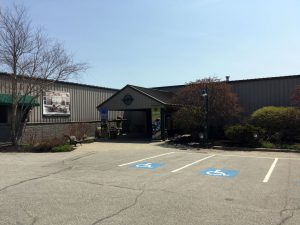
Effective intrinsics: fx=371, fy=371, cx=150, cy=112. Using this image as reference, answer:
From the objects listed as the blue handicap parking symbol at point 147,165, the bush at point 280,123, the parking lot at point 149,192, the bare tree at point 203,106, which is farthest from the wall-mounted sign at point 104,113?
the blue handicap parking symbol at point 147,165

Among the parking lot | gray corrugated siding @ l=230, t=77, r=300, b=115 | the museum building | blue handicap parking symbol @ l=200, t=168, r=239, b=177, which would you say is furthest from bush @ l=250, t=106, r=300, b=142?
blue handicap parking symbol @ l=200, t=168, r=239, b=177

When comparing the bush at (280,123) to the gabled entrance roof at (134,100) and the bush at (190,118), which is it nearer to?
the bush at (190,118)

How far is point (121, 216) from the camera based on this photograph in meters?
6.86

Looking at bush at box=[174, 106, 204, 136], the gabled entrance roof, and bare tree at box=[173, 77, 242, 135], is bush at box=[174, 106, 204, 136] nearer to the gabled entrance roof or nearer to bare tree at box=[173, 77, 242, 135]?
bare tree at box=[173, 77, 242, 135]

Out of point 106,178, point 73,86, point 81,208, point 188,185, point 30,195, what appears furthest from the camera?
point 73,86

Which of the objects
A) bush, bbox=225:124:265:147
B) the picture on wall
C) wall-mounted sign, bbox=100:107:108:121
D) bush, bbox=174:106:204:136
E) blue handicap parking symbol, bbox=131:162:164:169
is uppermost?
the picture on wall

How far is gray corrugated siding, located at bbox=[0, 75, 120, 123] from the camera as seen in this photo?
27.0m

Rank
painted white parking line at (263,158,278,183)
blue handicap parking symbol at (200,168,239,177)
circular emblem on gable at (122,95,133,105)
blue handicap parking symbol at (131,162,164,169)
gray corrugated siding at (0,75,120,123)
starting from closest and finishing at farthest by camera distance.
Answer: painted white parking line at (263,158,278,183), blue handicap parking symbol at (200,168,239,177), blue handicap parking symbol at (131,162,164,169), gray corrugated siding at (0,75,120,123), circular emblem on gable at (122,95,133,105)

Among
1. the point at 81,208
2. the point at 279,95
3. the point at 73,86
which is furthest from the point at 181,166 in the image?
the point at 73,86

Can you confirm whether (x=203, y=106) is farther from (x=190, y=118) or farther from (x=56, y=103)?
(x=56, y=103)

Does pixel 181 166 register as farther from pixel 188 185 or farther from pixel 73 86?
pixel 73 86

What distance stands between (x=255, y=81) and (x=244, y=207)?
22.3 m

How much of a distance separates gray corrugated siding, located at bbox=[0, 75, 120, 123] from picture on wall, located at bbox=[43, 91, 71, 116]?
31 centimetres

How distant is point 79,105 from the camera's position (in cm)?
3116
